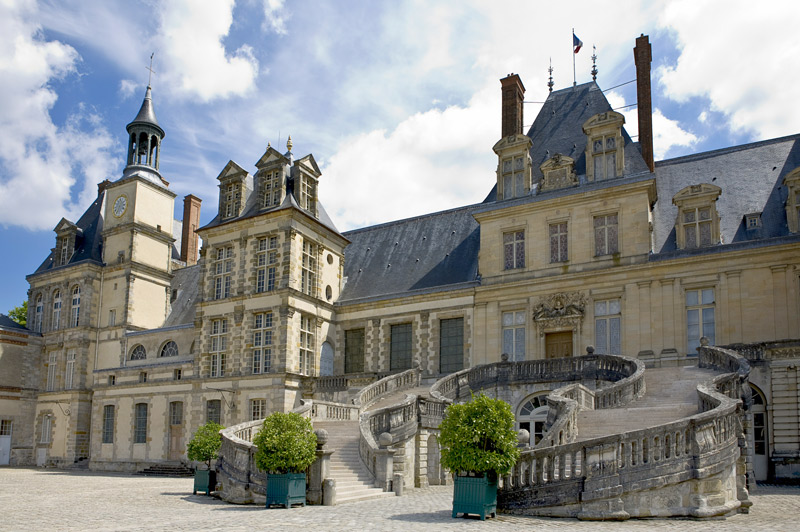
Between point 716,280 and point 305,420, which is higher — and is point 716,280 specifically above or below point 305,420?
above

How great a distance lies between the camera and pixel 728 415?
43.5ft

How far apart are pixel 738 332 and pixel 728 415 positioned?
1155 centimetres

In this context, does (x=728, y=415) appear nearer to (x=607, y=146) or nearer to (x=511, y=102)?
(x=607, y=146)

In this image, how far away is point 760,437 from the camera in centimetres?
2170

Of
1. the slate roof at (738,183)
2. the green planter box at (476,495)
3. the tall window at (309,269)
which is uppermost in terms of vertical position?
the slate roof at (738,183)

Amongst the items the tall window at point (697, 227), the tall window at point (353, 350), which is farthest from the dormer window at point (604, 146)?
the tall window at point (353, 350)

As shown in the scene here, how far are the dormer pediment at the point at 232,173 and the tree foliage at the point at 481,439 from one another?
23119mm

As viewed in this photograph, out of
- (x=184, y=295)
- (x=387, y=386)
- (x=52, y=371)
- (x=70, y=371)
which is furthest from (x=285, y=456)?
(x=52, y=371)

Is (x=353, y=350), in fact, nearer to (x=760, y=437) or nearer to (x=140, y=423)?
(x=140, y=423)

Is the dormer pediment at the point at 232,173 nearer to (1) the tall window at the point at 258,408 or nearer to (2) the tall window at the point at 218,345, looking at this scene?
(2) the tall window at the point at 218,345

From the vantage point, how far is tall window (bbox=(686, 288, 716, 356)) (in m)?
24.4

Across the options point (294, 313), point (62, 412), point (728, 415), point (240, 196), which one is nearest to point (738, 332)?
point (728, 415)

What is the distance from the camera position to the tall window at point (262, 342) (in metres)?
30.2

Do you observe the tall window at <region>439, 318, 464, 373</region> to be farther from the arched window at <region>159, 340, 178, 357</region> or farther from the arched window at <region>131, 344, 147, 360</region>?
the arched window at <region>131, 344, 147, 360</region>
